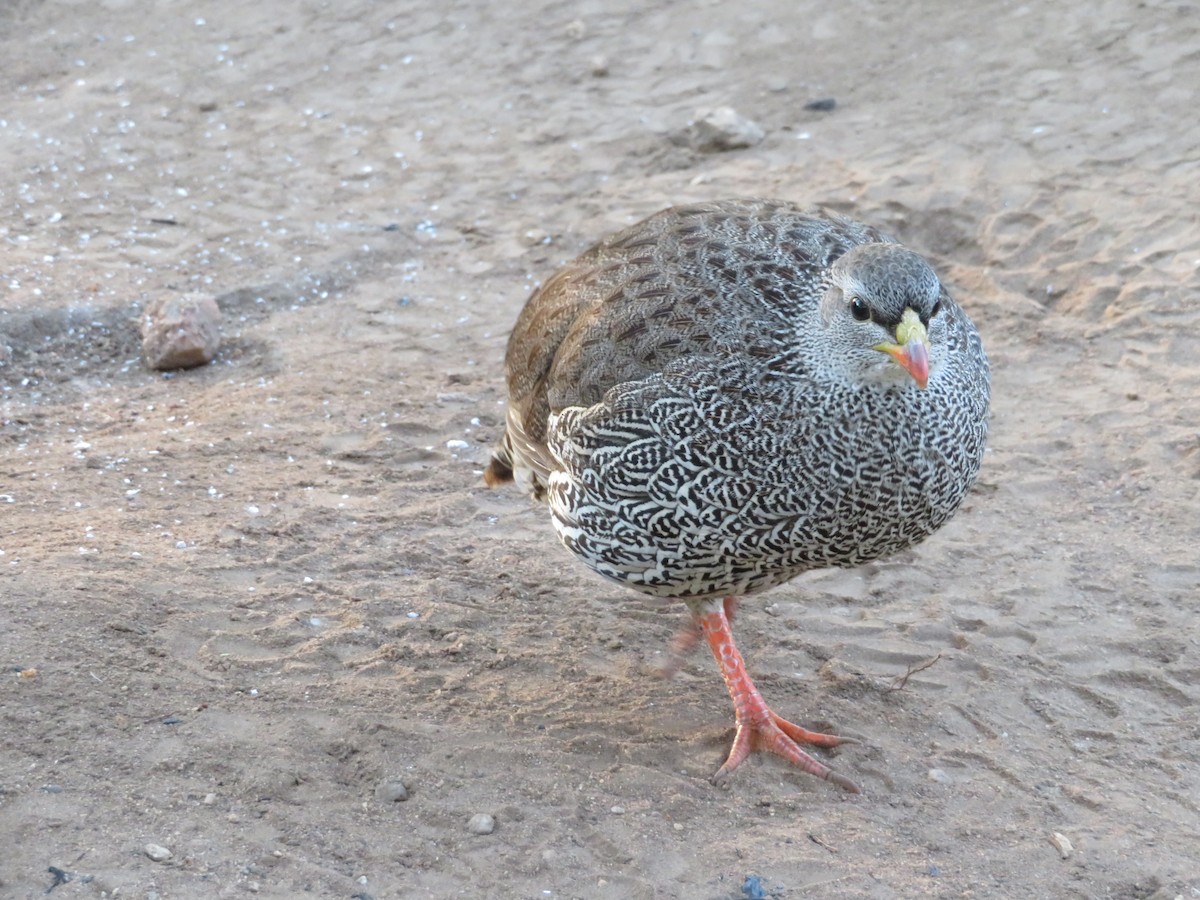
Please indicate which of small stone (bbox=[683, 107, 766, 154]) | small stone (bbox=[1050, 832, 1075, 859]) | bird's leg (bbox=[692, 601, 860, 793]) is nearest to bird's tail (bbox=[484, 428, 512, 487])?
bird's leg (bbox=[692, 601, 860, 793])

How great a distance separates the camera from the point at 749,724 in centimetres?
436

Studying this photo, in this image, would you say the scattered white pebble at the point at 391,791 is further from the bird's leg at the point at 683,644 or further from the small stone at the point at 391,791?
the bird's leg at the point at 683,644

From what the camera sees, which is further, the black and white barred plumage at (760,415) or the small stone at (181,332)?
the small stone at (181,332)

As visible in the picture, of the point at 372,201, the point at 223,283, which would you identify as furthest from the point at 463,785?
the point at 372,201

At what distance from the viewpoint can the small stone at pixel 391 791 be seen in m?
3.88

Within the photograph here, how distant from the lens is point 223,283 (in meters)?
7.32

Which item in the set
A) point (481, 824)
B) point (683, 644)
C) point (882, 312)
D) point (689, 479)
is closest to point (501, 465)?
point (683, 644)

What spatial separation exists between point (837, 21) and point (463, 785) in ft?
22.9

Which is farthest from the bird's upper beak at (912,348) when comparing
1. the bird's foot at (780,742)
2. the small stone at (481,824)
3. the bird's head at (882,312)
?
the small stone at (481,824)

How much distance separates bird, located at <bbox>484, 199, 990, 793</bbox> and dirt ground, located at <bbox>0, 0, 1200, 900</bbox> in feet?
1.85

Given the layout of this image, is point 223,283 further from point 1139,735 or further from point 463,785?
point 1139,735

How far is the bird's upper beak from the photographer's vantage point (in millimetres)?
3613

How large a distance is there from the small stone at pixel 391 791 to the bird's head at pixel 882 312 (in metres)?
1.77

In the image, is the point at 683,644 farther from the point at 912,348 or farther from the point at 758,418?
the point at 912,348
